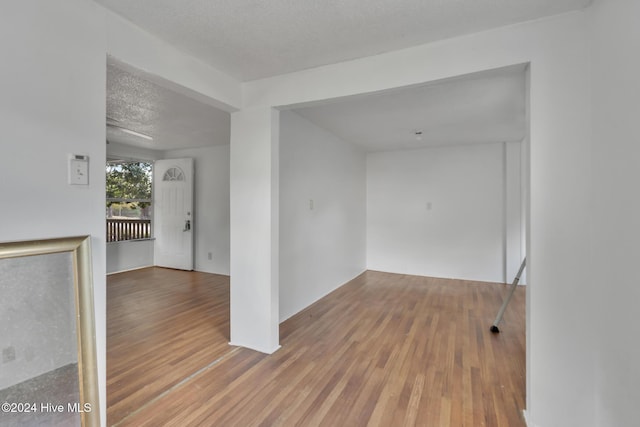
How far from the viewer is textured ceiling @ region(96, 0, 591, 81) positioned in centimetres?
163

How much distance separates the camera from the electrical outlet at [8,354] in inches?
48.9

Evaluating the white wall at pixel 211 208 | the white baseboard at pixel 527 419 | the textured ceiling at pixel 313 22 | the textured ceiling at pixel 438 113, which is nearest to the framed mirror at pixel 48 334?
the textured ceiling at pixel 313 22

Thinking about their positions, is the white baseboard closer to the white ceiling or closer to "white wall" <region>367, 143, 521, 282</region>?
the white ceiling

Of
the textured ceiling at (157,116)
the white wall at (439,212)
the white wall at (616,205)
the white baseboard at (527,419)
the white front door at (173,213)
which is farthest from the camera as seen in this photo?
the white front door at (173,213)

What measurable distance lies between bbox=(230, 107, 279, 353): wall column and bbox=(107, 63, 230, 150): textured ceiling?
91 centimetres

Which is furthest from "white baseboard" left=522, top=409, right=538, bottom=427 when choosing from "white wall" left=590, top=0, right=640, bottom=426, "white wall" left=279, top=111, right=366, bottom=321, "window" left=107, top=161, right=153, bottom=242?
"window" left=107, top=161, right=153, bottom=242

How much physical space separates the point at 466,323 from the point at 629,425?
7.03 ft

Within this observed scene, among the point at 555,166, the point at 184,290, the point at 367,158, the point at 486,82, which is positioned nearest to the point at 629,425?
the point at 555,166

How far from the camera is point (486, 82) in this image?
2.60 m

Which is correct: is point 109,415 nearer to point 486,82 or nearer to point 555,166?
point 555,166

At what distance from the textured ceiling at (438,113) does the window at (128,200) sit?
417 centimetres

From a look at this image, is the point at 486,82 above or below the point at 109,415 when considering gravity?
above

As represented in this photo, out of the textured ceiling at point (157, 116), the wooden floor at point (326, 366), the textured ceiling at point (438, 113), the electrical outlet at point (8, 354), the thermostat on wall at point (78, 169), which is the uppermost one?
the textured ceiling at point (157, 116)

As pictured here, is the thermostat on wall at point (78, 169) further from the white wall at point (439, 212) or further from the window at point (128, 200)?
the white wall at point (439, 212)
